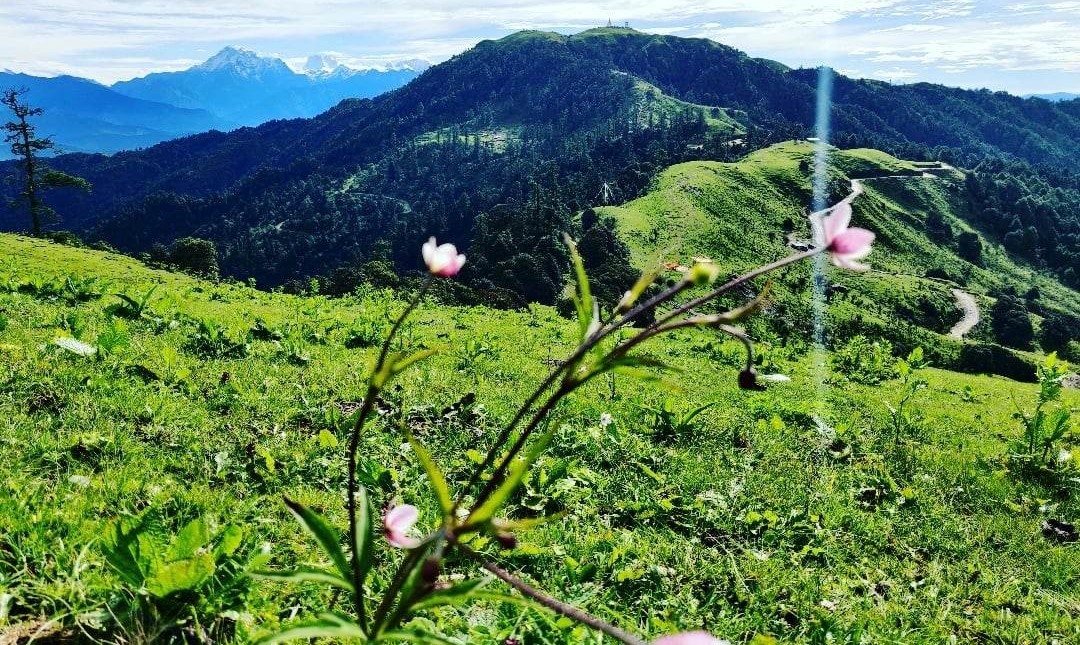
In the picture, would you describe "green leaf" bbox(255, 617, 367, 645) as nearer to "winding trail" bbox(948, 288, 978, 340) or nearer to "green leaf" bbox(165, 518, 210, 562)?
"green leaf" bbox(165, 518, 210, 562)

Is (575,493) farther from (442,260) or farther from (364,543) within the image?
(442,260)

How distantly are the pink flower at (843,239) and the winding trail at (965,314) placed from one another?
100386mm

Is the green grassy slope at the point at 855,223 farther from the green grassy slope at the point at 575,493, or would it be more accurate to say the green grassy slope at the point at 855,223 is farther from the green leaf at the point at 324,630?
the green leaf at the point at 324,630

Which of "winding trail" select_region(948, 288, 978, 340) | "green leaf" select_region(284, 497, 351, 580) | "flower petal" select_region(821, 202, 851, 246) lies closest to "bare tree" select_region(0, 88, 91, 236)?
"green leaf" select_region(284, 497, 351, 580)

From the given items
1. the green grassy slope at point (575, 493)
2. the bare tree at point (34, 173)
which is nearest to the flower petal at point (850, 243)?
the green grassy slope at point (575, 493)

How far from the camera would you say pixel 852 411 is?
1095 centimetres

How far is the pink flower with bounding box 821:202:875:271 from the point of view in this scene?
165cm

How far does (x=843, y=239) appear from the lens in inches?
66.4

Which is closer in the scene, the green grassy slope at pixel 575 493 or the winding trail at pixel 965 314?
the green grassy slope at pixel 575 493

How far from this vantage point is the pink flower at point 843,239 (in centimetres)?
165

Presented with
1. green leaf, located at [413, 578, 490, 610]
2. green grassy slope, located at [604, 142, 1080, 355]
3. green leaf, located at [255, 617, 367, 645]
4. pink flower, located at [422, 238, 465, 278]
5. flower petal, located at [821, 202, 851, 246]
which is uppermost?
flower petal, located at [821, 202, 851, 246]

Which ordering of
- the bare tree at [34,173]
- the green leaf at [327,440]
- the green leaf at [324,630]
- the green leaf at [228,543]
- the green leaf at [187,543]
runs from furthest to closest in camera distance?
the bare tree at [34,173] → the green leaf at [327,440] → the green leaf at [228,543] → the green leaf at [187,543] → the green leaf at [324,630]

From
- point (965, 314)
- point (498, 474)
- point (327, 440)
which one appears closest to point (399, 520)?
point (498, 474)

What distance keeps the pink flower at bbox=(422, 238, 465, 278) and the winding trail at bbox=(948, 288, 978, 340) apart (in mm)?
100732
